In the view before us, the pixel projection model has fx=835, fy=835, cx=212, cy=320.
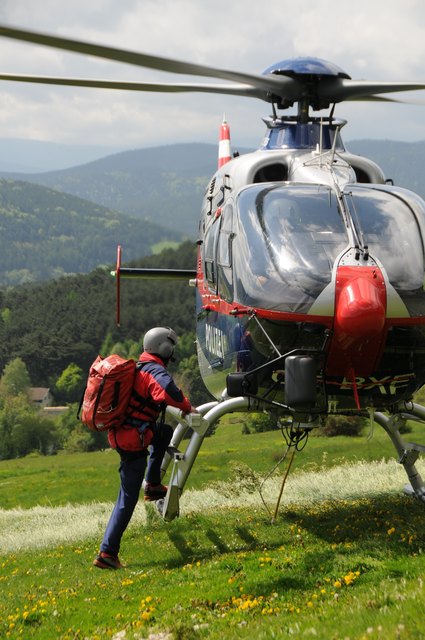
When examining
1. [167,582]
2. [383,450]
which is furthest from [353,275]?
[383,450]

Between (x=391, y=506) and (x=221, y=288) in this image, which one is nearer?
(x=221, y=288)

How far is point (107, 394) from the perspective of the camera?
9.80 m

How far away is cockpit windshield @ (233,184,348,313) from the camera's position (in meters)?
9.25

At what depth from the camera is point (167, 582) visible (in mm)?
9070

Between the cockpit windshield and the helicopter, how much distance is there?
0.01m

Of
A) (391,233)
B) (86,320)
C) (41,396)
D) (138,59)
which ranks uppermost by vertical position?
(138,59)

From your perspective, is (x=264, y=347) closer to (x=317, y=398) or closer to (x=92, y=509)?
(x=317, y=398)

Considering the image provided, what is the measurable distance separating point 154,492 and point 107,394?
250 cm

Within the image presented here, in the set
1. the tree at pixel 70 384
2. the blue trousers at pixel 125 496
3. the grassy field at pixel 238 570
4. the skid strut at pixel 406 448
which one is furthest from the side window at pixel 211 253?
the tree at pixel 70 384

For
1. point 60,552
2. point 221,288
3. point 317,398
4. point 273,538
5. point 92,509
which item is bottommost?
point 92,509

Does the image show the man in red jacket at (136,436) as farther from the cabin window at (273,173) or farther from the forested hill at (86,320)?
the forested hill at (86,320)

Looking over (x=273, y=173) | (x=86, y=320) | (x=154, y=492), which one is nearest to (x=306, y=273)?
(x=273, y=173)

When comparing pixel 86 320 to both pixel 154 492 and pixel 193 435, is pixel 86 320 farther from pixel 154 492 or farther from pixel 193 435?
pixel 193 435

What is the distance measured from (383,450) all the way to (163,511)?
2211 centimetres
